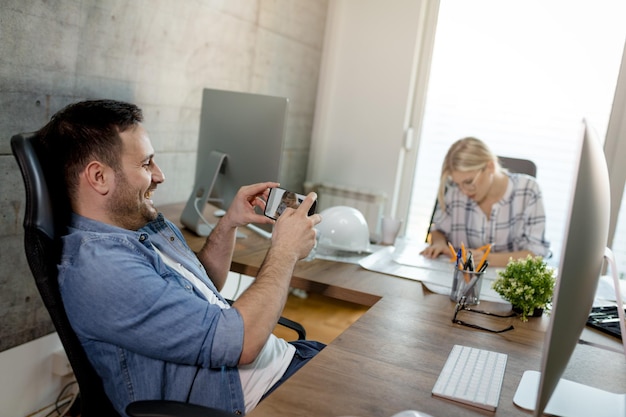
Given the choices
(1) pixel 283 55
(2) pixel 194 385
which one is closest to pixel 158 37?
(1) pixel 283 55

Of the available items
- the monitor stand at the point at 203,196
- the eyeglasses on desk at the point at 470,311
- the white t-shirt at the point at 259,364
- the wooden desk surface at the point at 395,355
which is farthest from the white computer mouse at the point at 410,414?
the monitor stand at the point at 203,196

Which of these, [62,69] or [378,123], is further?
[378,123]

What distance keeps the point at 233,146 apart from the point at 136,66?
0.59 m

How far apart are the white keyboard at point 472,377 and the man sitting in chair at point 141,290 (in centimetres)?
38

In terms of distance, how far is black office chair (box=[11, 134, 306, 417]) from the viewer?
3.85 feet

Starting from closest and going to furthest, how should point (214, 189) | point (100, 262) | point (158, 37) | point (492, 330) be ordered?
point (100, 262) → point (492, 330) → point (214, 189) → point (158, 37)

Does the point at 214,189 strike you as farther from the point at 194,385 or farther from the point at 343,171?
the point at 343,171

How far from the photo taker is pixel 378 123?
4086 millimetres

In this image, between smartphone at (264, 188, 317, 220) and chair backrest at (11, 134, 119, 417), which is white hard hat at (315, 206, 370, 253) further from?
chair backrest at (11, 134, 119, 417)

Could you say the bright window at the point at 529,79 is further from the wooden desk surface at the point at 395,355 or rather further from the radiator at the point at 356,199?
the wooden desk surface at the point at 395,355

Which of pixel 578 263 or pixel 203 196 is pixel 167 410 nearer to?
pixel 578 263

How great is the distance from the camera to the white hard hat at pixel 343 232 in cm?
221

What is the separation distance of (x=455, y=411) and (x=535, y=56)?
318 centimetres

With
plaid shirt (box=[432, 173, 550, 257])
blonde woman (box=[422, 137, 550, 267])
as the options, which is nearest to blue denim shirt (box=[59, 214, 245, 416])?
blonde woman (box=[422, 137, 550, 267])
